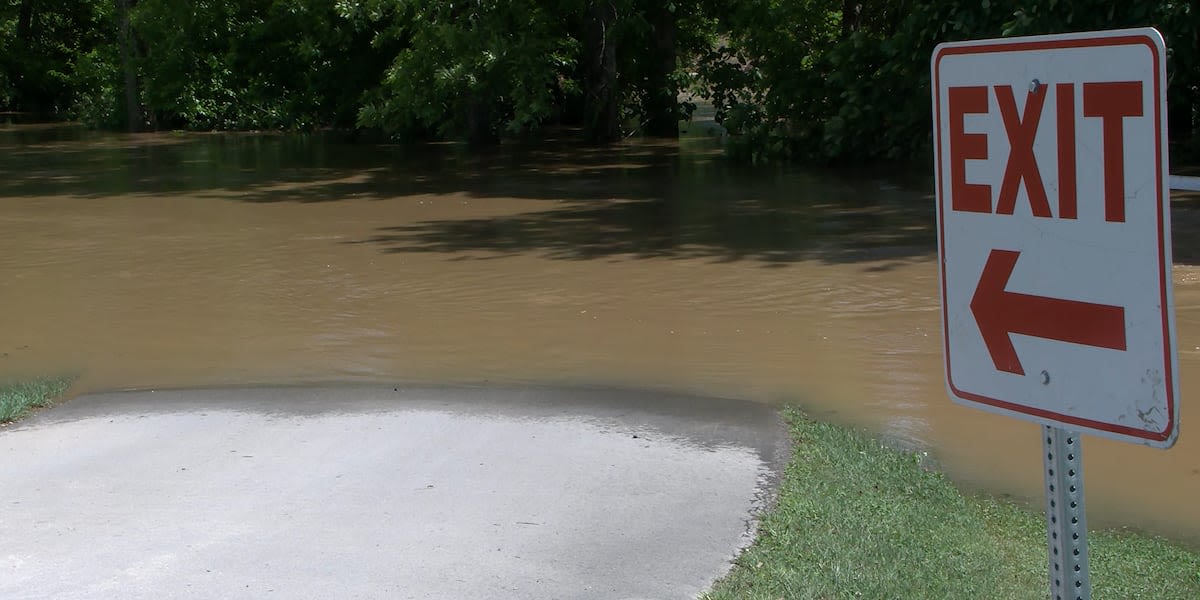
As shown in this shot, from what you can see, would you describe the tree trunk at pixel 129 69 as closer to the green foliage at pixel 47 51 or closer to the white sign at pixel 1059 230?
the green foliage at pixel 47 51

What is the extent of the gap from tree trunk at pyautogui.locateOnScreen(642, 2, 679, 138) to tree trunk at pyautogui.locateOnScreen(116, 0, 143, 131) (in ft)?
48.0

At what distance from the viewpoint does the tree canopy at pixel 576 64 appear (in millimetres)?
17953

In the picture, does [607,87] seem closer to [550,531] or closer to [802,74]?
[802,74]

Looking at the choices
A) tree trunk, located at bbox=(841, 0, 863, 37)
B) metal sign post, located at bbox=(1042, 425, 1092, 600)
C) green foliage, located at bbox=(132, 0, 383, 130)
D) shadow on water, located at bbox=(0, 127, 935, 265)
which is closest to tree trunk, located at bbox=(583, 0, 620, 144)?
shadow on water, located at bbox=(0, 127, 935, 265)

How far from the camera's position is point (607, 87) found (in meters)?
26.8

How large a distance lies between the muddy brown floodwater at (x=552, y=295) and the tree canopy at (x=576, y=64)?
1422mm

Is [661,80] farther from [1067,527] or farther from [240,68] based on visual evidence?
[1067,527]

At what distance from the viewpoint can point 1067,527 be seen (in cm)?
257

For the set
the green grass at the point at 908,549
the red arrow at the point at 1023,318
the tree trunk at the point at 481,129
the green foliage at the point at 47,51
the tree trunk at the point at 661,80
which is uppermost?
the green foliage at the point at 47,51

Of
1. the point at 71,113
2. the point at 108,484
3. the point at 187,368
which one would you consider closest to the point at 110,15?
the point at 71,113

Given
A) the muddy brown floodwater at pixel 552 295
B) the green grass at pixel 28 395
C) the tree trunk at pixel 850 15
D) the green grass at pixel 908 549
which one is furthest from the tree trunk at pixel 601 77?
the green grass at pixel 908 549

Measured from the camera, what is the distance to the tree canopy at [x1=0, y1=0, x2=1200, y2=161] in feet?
58.9

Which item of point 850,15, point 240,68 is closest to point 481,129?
point 240,68

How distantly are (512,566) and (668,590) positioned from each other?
0.57 m
